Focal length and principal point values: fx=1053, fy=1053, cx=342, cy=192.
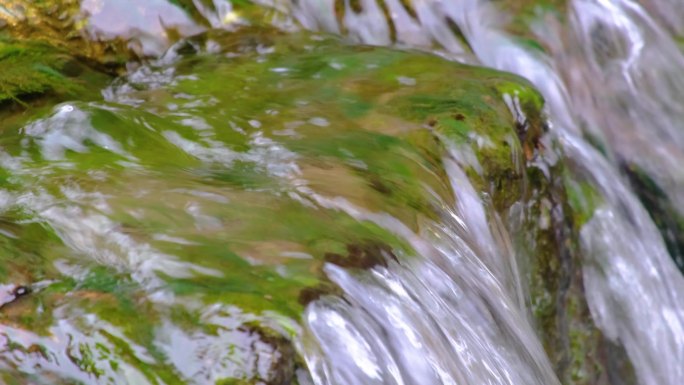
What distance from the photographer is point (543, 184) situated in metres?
3.79

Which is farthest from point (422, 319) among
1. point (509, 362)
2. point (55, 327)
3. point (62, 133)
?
point (62, 133)

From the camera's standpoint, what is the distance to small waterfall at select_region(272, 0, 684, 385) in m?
2.27

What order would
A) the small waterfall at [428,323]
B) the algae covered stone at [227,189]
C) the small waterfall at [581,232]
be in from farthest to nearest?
1. the small waterfall at [581,232]
2. the small waterfall at [428,323]
3. the algae covered stone at [227,189]

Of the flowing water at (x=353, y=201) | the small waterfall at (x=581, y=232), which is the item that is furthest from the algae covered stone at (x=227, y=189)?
the small waterfall at (x=581, y=232)

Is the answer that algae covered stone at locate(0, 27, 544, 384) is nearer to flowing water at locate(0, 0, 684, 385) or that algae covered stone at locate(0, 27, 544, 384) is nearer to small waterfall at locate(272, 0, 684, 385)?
flowing water at locate(0, 0, 684, 385)

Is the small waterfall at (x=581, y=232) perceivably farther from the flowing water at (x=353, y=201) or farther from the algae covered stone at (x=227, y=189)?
the algae covered stone at (x=227, y=189)

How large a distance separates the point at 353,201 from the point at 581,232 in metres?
1.48

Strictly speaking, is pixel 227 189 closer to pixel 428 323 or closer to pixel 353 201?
pixel 353 201

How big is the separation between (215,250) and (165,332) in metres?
0.29

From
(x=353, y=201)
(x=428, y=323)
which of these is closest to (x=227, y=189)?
(x=353, y=201)

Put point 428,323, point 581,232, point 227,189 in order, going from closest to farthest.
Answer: point 428,323 < point 227,189 < point 581,232

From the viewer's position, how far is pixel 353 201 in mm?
2701

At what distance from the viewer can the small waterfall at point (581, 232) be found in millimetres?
2270

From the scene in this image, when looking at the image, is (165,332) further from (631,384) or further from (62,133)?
(631,384)
